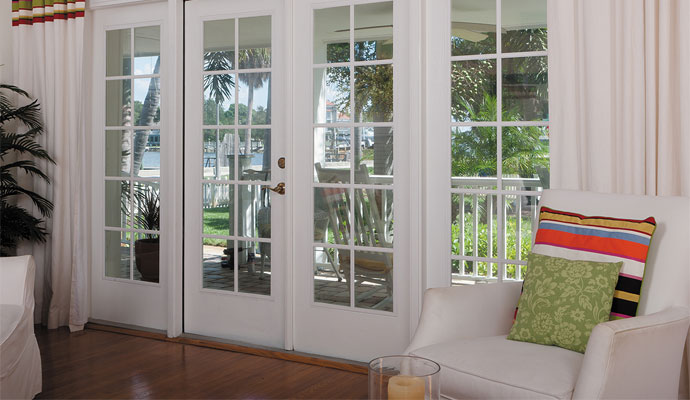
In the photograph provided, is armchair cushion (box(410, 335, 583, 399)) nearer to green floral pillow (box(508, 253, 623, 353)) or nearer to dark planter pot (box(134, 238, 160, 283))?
green floral pillow (box(508, 253, 623, 353))

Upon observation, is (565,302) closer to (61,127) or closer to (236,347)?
(236,347)

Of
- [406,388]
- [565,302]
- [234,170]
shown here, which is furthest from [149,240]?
[406,388]

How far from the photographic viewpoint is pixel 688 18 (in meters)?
2.62

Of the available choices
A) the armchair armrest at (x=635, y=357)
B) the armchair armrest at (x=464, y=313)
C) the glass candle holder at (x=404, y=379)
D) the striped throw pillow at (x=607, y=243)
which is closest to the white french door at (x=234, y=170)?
the armchair armrest at (x=464, y=313)

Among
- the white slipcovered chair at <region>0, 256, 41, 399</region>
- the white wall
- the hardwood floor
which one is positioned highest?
the white wall

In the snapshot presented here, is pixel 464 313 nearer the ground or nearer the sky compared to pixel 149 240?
nearer the ground

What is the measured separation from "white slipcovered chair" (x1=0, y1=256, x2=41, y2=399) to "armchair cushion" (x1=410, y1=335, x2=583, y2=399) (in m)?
1.66

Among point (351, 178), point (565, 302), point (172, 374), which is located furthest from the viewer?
point (351, 178)

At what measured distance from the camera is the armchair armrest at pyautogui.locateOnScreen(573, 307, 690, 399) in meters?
1.85

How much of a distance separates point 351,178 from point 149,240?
4.88 feet

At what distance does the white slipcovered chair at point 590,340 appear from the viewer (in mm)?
1880

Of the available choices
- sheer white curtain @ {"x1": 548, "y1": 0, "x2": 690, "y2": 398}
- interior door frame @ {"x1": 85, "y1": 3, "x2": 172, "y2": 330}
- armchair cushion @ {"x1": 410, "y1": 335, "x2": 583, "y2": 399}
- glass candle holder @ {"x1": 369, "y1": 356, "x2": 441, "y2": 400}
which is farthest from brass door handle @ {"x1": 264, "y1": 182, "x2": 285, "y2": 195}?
glass candle holder @ {"x1": 369, "y1": 356, "x2": 441, "y2": 400}

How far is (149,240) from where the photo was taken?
A: 4277mm

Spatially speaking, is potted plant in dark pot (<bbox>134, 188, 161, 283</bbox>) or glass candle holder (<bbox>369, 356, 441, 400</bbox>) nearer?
glass candle holder (<bbox>369, 356, 441, 400</bbox>)
